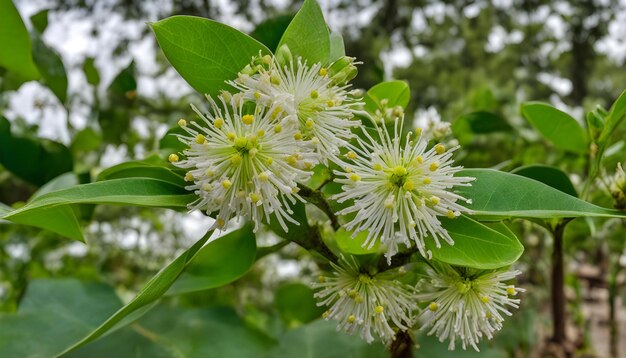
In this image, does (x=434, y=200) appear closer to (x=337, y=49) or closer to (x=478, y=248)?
(x=478, y=248)

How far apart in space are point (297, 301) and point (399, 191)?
0.47 meters

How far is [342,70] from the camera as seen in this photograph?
0.46 metres

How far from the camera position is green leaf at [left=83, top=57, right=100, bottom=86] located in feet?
2.91

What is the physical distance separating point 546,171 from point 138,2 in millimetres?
3329

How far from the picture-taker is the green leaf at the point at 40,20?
816mm

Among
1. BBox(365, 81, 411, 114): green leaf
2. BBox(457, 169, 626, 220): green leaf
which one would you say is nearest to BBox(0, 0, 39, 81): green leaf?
BBox(365, 81, 411, 114): green leaf

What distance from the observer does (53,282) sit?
0.78 metres

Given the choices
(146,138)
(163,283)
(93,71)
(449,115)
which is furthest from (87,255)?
(163,283)

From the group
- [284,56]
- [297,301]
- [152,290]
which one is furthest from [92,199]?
[297,301]

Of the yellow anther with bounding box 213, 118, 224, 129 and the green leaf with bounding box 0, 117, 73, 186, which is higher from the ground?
the green leaf with bounding box 0, 117, 73, 186

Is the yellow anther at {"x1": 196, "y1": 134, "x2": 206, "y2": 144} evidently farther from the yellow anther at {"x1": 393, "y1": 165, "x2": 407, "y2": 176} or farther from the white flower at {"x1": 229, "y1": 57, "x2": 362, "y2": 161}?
the yellow anther at {"x1": 393, "y1": 165, "x2": 407, "y2": 176}

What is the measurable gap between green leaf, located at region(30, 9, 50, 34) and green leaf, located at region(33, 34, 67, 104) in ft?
0.14

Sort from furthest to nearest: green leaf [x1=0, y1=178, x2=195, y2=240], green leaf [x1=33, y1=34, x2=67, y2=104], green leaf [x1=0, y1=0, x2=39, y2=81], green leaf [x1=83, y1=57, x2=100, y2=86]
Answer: green leaf [x1=83, y1=57, x2=100, y2=86], green leaf [x1=33, y1=34, x2=67, y2=104], green leaf [x1=0, y1=0, x2=39, y2=81], green leaf [x1=0, y1=178, x2=195, y2=240]

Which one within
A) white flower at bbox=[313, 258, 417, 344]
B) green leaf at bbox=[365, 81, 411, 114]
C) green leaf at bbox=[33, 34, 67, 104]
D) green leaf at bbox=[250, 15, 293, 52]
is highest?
green leaf at bbox=[33, 34, 67, 104]
